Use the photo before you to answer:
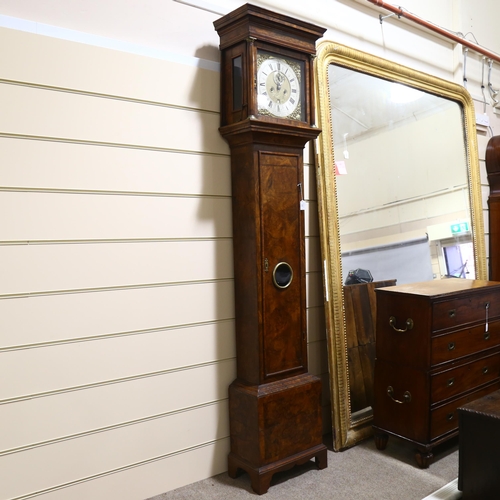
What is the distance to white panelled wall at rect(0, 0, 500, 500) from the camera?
176cm

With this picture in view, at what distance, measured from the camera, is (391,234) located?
2.85 metres

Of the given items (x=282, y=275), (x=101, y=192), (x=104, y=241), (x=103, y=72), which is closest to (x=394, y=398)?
(x=282, y=275)

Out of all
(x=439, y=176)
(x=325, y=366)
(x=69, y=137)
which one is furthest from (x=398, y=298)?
(x=69, y=137)

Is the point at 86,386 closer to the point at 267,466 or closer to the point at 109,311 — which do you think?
the point at 109,311

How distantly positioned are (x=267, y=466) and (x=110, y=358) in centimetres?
77

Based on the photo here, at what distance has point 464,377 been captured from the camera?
2.46m

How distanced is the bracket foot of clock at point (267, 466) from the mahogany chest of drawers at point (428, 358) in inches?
13.7

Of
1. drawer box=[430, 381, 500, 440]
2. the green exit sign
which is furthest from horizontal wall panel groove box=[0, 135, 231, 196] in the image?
the green exit sign

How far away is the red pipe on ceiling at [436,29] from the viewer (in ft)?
9.28

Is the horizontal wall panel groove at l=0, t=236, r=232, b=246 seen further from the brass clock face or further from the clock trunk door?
the brass clock face

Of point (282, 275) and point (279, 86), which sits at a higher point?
point (279, 86)

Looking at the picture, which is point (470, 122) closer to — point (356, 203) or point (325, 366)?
point (356, 203)

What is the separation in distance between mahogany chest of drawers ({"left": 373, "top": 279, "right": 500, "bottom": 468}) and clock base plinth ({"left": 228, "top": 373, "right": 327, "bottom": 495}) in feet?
1.22

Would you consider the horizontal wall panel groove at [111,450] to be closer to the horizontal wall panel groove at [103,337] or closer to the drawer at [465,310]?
the horizontal wall panel groove at [103,337]
